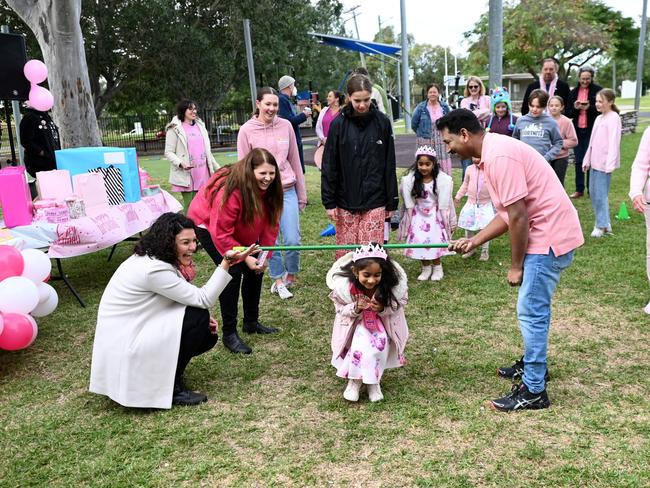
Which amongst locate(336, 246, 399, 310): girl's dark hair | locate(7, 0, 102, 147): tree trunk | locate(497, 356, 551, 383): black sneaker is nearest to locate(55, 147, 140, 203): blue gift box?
locate(336, 246, 399, 310): girl's dark hair

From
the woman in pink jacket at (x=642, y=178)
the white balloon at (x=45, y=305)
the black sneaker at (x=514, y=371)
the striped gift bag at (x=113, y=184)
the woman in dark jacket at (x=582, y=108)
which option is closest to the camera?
the black sneaker at (x=514, y=371)

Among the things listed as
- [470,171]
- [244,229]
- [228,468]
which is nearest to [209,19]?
[470,171]

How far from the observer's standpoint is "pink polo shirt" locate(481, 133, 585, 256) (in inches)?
108

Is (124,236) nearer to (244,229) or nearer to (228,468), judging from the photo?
(244,229)

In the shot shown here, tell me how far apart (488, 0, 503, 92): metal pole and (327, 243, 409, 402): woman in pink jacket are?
4.83m

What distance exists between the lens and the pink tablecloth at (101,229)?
188 inches

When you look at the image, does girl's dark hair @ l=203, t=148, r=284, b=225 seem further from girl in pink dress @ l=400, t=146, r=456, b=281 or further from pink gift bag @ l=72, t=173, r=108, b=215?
girl in pink dress @ l=400, t=146, r=456, b=281

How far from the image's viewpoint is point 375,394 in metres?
3.34

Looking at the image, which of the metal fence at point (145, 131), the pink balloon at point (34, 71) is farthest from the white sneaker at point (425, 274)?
the metal fence at point (145, 131)

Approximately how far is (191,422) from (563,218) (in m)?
2.22

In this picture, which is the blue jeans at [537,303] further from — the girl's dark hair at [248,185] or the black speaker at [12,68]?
the black speaker at [12,68]

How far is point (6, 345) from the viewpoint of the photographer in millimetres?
3770

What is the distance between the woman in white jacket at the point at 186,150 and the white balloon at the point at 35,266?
110 inches

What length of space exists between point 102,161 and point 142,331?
279cm
